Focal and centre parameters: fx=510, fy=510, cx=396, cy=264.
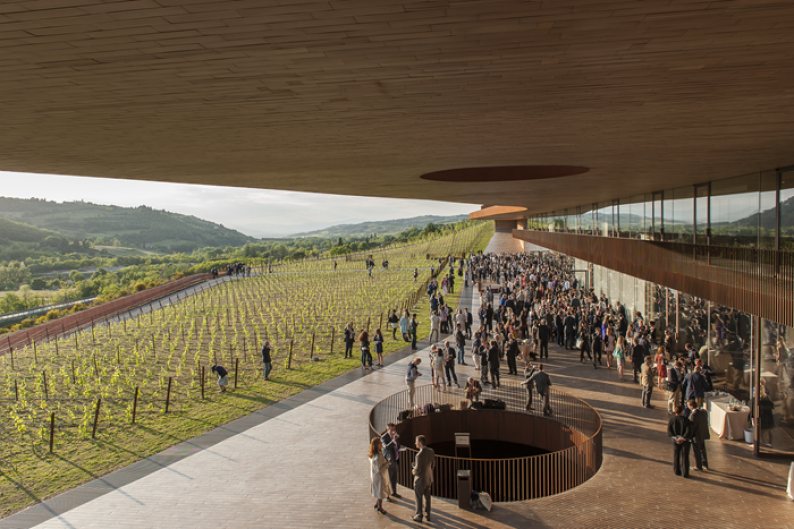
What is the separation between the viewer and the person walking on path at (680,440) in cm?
836

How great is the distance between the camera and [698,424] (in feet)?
28.5

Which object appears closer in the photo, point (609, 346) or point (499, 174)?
point (609, 346)

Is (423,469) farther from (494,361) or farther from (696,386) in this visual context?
(494,361)

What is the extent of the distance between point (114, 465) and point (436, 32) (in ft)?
33.0

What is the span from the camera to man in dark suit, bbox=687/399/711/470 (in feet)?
28.2

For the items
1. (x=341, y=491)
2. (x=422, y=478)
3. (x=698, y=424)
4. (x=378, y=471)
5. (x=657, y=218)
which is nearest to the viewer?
(x=422, y=478)

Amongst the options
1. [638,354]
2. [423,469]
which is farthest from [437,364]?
[423,469]

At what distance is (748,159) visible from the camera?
10.2m

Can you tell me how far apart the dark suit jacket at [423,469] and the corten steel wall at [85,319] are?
21.1m

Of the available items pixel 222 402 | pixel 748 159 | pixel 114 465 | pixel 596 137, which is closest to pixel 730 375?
pixel 748 159

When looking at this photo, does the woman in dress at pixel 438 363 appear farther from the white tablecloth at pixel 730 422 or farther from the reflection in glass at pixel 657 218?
the reflection in glass at pixel 657 218

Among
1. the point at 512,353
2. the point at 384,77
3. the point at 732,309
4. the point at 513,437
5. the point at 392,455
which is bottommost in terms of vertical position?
the point at 513,437

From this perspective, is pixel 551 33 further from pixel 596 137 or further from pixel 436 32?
pixel 596 137

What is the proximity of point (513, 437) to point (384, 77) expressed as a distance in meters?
8.98
